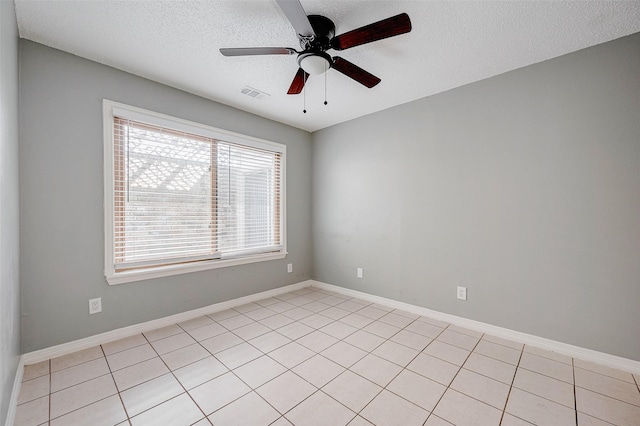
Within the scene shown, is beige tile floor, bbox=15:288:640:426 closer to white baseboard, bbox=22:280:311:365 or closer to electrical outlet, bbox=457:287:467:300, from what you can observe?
white baseboard, bbox=22:280:311:365

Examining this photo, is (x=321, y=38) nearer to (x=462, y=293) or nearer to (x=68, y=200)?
(x=68, y=200)

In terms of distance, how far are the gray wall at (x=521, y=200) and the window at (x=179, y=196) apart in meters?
1.51

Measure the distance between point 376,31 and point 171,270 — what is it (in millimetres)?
2753

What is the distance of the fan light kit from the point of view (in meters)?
1.48

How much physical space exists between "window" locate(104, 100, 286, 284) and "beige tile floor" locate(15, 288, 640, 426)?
2.55 ft

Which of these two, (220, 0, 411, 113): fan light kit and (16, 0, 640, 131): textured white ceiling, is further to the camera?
(16, 0, 640, 131): textured white ceiling

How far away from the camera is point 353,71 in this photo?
6.72 ft

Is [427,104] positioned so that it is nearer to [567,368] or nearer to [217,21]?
[217,21]

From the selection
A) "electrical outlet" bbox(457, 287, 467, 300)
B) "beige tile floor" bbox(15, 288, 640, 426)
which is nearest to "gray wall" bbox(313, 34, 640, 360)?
"electrical outlet" bbox(457, 287, 467, 300)

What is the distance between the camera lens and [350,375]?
1919 mm

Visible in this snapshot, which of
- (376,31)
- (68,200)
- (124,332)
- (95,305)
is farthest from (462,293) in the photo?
(68,200)

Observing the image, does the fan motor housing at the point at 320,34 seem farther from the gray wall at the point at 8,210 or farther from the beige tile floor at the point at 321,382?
the beige tile floor at the point at 321,382

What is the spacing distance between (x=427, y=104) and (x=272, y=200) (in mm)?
2317

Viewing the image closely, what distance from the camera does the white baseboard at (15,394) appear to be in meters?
1.44
